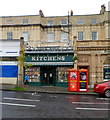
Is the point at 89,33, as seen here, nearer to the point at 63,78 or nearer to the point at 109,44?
the point at 109,44

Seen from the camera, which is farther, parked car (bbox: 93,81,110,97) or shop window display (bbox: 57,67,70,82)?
shop window display (bbox: 57,67,70,82)

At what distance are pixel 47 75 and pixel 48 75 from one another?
134mm

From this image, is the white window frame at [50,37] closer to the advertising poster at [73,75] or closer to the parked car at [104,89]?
the advertising poster at [73,75]

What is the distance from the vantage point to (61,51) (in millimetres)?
19328

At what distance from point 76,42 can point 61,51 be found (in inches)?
83.7

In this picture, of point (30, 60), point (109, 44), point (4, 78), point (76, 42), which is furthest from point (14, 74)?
point (109, 44)

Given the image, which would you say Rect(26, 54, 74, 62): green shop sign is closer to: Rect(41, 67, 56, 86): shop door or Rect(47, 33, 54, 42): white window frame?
Rect(41, 67, 56, 86): shop door

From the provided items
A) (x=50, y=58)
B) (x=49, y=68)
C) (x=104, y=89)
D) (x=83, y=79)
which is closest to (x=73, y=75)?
(x=83, y=79)

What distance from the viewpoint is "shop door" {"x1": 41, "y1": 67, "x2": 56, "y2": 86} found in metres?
20.1

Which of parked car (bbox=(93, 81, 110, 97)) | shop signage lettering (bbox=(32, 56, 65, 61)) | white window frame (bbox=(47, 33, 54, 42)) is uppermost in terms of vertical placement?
white window frame (bbox=(47, 33, 54, 42))

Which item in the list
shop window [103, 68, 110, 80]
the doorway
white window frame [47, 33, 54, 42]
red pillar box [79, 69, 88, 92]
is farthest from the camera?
white window frame [47, 33, 54, 42]

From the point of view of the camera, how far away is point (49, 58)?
19609mm

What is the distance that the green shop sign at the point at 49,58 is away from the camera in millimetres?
19247

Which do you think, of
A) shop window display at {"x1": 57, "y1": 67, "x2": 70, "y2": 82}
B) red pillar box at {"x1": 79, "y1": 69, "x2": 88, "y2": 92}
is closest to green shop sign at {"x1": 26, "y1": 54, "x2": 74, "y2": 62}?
shop window display at {"x1": 57, "y1": 67, "x2": 70, "y2": 82}
